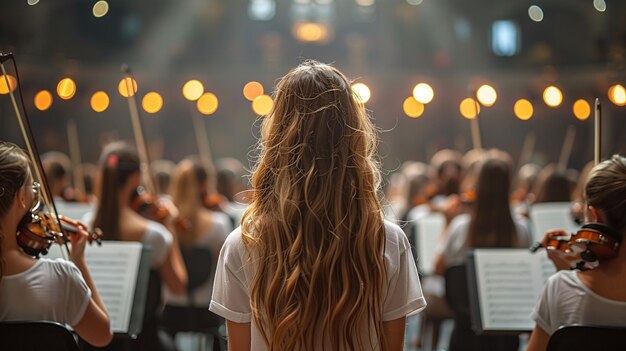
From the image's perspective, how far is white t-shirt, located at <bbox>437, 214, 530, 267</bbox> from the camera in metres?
4.73

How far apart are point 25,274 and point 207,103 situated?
17.7m

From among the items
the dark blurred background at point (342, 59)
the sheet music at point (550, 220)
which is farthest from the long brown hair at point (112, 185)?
the dark blurred background at point (342, 59)

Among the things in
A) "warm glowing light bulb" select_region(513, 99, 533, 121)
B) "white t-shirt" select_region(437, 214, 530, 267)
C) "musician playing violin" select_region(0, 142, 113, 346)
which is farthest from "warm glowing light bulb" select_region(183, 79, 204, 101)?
"musician playing violin" select_region(0, 142, 113, 346)

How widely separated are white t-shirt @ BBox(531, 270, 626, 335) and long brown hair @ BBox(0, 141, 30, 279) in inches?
70.3

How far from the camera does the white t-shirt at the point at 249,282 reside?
217 cm

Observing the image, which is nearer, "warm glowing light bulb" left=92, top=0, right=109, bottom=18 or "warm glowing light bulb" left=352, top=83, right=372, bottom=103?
"warm glowing light bulb" left=352, top=83, right=372, bottom=103

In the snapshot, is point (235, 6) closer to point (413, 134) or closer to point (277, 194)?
point (413, 134)

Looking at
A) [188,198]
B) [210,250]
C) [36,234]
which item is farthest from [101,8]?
[36,234]

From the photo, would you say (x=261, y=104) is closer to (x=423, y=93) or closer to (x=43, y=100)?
(x=423, y=93)

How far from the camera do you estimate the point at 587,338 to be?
2525mm

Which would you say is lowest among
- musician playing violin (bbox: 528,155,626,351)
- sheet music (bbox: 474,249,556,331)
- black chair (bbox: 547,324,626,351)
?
sheet music (bbox: 474,249,556,331)

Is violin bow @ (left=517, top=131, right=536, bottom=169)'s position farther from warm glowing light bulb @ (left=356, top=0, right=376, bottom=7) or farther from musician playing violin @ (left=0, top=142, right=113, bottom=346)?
musician playing violin @ (left=0, top=142, right=113, bottom=346)

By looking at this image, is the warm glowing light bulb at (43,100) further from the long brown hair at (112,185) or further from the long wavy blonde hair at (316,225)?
the long wavy blonde hair at (316,225)

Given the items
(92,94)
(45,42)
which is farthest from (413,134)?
(45,42)
